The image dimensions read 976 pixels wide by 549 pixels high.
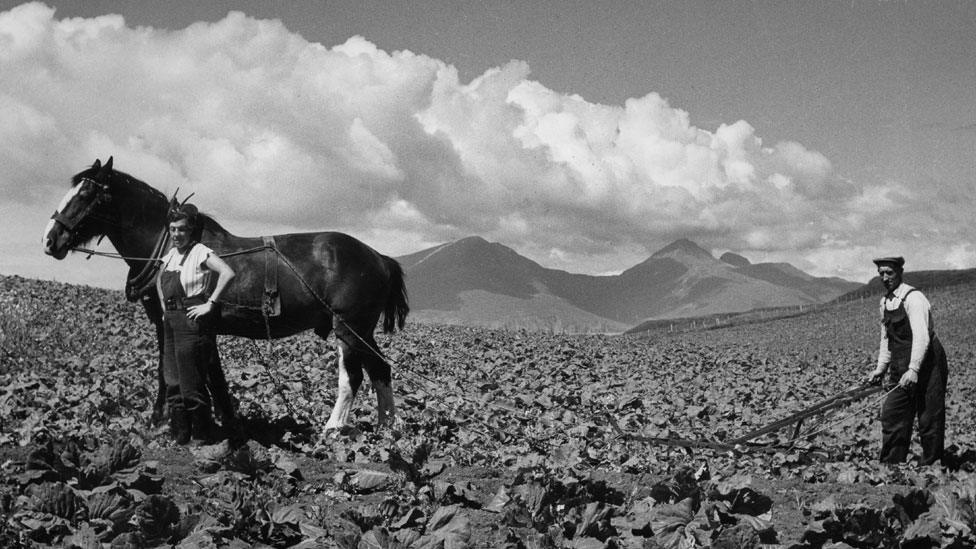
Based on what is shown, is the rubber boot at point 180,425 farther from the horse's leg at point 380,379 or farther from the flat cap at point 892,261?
the flat cap at point 892,261

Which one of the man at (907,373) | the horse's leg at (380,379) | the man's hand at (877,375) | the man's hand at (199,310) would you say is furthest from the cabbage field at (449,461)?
the man's hand at (199,310)

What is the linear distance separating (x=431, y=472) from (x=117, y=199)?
5337 millimetres

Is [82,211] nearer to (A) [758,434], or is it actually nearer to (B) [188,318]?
(B) [188,318]

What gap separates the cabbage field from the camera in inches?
156

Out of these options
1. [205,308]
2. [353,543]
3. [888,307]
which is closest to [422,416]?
[205,308]

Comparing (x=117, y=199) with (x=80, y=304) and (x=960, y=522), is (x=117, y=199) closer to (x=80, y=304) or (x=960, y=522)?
(x=960, y=522)

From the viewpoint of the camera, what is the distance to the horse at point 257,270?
8438 millimetres

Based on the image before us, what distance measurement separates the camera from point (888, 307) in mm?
8375

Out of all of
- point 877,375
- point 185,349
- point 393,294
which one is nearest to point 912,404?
point 877,375

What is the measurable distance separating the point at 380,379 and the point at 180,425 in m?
2.41

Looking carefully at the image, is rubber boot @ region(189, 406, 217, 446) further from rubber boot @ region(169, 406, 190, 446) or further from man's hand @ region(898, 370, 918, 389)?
man's hand @ region(898, 370, 918, 389)

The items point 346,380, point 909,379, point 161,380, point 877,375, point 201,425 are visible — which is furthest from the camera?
point 346,380

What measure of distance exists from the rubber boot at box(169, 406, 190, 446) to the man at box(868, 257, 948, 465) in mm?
6889

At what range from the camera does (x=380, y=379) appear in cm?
912
